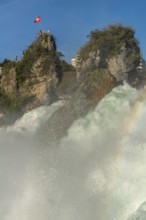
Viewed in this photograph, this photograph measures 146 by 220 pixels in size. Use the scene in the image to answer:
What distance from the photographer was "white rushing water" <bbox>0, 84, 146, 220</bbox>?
67.5 ft

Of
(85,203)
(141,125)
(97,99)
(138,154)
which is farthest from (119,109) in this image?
(85,203)

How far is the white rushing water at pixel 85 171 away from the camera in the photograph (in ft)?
67.5

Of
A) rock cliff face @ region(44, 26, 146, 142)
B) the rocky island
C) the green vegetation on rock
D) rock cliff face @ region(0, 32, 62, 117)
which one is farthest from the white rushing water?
rock cliff face @ region(0, 32, 62, 117)

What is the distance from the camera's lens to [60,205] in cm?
2156

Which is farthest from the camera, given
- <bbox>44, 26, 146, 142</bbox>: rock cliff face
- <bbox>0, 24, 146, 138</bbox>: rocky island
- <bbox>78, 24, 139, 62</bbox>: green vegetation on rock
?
<bbox>78, 24, 139, 62</bbox>: green vegetation on rock

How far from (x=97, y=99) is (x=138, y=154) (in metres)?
16.7

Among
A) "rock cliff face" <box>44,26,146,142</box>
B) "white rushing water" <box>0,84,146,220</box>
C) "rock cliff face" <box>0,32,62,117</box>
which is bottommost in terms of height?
"white rushing water" <box>0,84,146,220</box>

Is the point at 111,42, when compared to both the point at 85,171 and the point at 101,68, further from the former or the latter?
the point at 85,171

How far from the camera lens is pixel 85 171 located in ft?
79.8

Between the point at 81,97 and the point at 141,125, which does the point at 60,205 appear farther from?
the point at 81,97

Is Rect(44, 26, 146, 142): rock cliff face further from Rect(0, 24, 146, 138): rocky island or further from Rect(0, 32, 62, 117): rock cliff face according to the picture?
Rect(0, 32, 62, 117): rock cliff face

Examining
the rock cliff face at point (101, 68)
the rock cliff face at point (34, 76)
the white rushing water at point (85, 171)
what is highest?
the rock cliff face at point (34, 76)

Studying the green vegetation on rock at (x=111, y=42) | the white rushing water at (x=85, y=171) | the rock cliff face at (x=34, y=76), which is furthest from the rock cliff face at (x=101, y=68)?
the rock cliff face at (x=34, y=76)

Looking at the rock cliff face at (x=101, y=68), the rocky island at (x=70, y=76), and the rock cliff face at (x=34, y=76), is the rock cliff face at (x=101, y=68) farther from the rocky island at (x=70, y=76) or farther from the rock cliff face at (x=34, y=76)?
the rock cliff face at (x=34, y=76)
